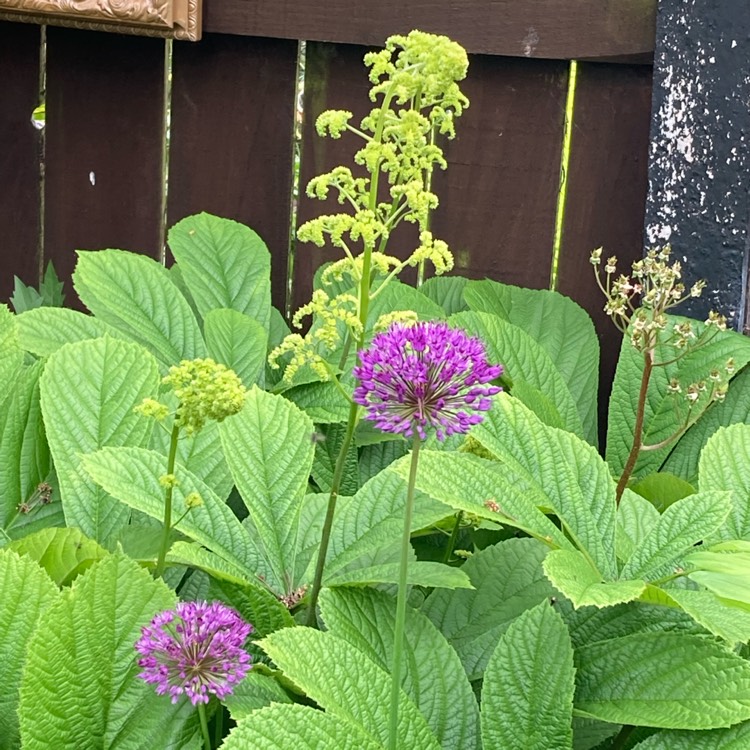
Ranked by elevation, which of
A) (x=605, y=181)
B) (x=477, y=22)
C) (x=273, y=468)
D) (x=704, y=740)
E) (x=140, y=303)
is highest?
(x=477, y=22)

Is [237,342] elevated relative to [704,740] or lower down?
elevated

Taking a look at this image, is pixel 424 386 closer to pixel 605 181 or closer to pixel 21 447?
pixel 21 447

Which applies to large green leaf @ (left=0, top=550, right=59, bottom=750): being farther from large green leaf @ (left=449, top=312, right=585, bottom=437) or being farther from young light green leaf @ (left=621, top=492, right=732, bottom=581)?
large green leaf @ (left=449, top=312, right=585, bottom=437)

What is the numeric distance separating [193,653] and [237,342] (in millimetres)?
665

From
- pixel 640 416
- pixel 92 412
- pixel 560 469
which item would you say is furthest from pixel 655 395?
pixel 92 412

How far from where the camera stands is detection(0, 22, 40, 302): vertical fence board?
1.96m

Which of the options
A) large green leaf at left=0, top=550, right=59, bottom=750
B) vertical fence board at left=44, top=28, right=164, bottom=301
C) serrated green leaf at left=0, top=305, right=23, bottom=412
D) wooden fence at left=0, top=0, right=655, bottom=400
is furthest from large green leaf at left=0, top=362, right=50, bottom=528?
vertical fence board at left=44, top=28, right=164, bottom=301

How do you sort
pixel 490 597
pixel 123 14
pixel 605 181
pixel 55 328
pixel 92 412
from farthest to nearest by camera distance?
pixel 123 14
pixel 605 181
pixel 55 328
pixel 92 412
pixel 490 597

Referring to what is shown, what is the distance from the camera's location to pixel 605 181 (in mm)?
1551

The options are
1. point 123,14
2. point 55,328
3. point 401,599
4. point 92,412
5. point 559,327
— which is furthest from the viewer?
point 123,14

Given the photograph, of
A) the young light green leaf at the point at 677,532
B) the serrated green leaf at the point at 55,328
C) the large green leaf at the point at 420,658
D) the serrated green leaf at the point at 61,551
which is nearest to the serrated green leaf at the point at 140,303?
the serrated green leaf at the point at 55,328

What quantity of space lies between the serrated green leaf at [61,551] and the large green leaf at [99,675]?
0.14 metres

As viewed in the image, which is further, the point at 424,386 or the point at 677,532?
the point at 677,532

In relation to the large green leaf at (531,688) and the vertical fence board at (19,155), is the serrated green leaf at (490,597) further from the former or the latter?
the vertical fence board at (19,155)
